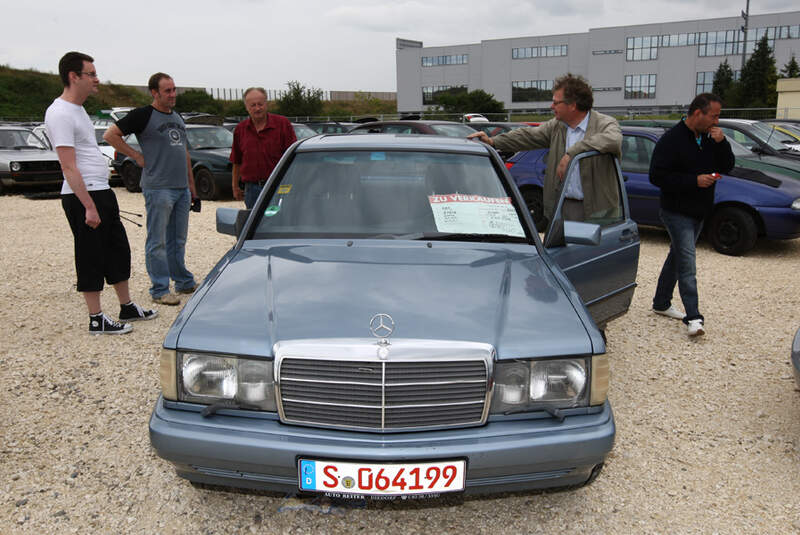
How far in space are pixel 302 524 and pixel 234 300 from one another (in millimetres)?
995

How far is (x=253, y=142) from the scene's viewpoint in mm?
5945

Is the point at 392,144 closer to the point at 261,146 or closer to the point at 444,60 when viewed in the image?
the point at 261,146

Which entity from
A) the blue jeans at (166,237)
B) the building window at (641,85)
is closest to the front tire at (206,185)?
the blue jeans at (166,237)

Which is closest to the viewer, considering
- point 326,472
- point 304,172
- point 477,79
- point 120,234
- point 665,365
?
point 326,472

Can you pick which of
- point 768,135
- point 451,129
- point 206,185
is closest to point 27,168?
point 206,185

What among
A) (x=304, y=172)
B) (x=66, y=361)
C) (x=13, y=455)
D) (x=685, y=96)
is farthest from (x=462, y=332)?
(x=685, y=96)

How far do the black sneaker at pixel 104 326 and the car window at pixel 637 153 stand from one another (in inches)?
246

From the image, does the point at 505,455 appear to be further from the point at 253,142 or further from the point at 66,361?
the point at 253,142

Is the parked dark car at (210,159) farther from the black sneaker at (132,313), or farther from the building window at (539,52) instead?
the building window at (539,52)

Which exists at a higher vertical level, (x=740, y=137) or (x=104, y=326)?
(x=740, y=137)

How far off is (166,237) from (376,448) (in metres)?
4.32

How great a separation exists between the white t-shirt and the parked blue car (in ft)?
15.2

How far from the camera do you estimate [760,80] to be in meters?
51.7

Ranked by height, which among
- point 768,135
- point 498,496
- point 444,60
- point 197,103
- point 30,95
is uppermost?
point 444,60
